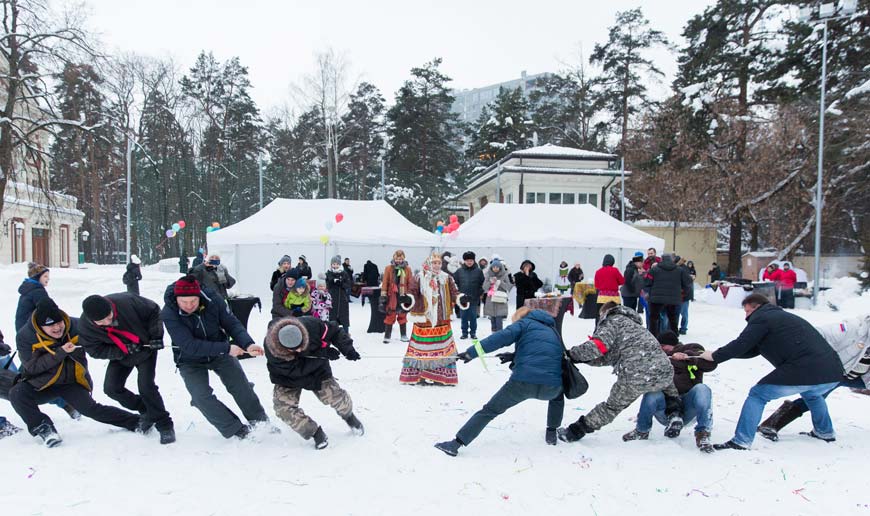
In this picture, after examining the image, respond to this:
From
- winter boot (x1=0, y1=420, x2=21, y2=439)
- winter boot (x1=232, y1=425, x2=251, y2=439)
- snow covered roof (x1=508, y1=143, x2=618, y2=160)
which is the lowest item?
winter boot (x1=0, y1=420, x2=21, y2=439)

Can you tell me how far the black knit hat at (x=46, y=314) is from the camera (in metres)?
4.08

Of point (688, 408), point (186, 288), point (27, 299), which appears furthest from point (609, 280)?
point (27, 299)

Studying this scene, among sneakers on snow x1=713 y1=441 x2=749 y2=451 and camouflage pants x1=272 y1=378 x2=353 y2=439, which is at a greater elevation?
camouflage pants x1=272 y1=378 x2=353 y2=439

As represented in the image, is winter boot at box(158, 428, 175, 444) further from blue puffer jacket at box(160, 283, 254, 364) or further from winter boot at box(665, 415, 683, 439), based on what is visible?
winter boot at box(665, 415, 683, 439)

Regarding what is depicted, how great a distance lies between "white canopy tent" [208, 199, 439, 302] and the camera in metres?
15.9

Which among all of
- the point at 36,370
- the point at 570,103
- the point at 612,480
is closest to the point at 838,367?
the point at 612,480

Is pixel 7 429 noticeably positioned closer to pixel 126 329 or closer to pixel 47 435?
pixel 47 435

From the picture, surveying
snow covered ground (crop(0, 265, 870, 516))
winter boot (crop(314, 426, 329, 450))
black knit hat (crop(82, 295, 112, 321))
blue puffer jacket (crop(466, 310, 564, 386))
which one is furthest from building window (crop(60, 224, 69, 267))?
blue puffer jacket (crop(466, 310, 564, 386))

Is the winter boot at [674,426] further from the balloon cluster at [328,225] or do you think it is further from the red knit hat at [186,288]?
the balloon cluster at [328,225]

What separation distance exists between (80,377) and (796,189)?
23.3m

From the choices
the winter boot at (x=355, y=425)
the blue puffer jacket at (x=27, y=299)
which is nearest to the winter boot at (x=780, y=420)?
the winter boot at (x=355, y=425)

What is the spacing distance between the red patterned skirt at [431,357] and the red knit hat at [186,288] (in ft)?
9.41

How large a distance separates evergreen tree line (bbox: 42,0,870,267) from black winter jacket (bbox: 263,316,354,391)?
14983 millimetres

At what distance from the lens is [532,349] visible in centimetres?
404
